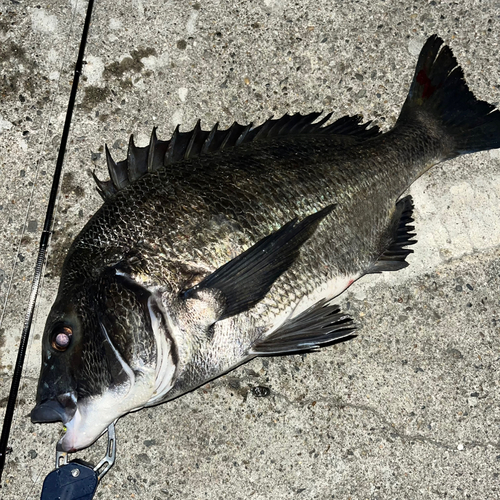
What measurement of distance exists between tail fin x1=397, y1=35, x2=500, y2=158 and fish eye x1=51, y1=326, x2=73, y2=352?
1803 mm

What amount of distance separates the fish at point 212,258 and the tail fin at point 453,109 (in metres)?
0.23

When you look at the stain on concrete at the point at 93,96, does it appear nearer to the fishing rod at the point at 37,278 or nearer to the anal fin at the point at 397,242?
the fishing rod at the point at 37,278

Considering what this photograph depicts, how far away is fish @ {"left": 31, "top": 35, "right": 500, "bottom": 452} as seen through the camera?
5.81ft

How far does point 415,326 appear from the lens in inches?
95.8

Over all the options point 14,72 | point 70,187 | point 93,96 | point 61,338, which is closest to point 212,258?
point 61,338

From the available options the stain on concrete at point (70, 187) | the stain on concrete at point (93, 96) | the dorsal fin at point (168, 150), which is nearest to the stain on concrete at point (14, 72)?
the stain on concrete at point (93, 96)

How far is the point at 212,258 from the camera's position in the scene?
6.14ft

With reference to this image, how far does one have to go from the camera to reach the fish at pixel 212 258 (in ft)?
5.81

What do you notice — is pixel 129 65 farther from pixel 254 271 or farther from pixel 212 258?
pixel 254 271

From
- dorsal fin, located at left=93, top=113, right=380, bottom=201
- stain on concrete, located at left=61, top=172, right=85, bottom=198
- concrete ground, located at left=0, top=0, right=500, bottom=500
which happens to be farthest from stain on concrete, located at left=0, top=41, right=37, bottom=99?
dorsal fin, located at left=93, top=113, right=380, bottom=201

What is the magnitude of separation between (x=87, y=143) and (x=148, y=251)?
3.25 feet

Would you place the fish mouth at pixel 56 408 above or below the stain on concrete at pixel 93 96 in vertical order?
below

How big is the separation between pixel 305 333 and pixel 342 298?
0.56 m

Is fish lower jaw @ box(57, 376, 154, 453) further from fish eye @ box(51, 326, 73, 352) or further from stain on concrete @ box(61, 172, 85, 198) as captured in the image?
stain on concrete @ box(61, 172, 85, 198)
